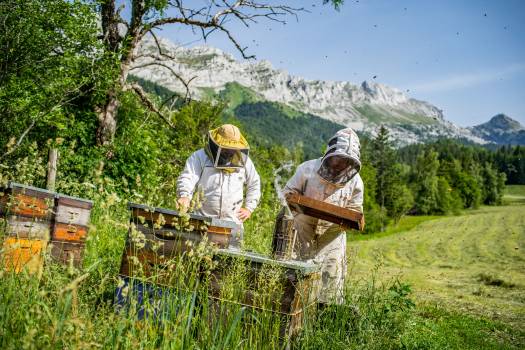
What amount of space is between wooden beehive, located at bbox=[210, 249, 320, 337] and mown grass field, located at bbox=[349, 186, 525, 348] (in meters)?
0.84

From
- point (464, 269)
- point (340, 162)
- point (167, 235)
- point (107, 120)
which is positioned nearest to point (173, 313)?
point (167, 235)

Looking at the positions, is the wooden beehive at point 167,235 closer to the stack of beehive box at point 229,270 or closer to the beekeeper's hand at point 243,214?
the stack of beehive box at point 229,270

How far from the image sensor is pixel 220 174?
530 centimetres

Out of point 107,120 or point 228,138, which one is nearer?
point 228,138

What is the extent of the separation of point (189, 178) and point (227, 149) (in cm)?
60

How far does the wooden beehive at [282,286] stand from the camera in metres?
2.93

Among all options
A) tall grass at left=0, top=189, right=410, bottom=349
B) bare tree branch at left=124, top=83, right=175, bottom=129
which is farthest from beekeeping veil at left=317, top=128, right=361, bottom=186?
bare tree branch at left=124, top=83, right=175, bottom=129

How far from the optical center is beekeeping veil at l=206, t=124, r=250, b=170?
518 centimetres

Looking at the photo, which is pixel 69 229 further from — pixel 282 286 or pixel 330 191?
pixel 330 191

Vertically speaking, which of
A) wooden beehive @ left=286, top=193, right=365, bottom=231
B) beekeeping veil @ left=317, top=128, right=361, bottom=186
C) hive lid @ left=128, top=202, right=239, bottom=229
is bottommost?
hive lid @ left=128, top=202, right=239, bottom=229

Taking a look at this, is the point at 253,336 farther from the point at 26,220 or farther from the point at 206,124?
the point at 206,124

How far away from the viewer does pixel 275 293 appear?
303 centimetres

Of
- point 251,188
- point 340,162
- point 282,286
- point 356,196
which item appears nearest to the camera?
point 282,286

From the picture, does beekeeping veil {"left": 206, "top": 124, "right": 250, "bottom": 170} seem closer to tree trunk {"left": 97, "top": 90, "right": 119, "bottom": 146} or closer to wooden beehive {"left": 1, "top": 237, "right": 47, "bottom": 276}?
wooden beehive {"left": 1, "top": 237, "right": 47, "bottom": 276}
